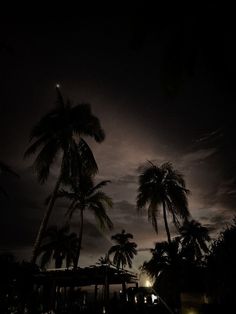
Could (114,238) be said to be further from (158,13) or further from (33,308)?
(158,13)

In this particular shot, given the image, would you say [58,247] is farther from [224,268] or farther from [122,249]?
[224,268]

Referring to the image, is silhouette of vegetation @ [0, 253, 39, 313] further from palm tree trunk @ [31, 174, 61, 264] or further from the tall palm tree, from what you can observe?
the tall palm tree

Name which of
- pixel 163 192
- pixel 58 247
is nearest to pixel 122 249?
pixel 58 247

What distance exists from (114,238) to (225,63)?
146ft

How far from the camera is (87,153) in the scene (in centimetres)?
1769

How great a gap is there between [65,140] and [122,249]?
3790cm

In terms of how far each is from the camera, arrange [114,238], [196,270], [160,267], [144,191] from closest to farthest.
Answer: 1. [196,270]
2. [160,267]
3. [144,191]
4. [114,238]

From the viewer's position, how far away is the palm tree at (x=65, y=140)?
1741 centimetres

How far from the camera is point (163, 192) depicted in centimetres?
2203

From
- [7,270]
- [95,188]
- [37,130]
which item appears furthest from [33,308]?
[95,188]

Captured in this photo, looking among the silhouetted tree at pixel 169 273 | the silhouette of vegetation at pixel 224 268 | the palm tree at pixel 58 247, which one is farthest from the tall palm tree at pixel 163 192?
the palm tree at pixel 58 247

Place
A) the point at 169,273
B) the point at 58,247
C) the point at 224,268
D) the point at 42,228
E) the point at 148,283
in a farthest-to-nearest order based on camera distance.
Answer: the point at 58,247 < the point at 148,283 < the point at 169,273 < the point at 42,228 < the point at 224,268

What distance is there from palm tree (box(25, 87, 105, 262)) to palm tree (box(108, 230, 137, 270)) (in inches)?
1413

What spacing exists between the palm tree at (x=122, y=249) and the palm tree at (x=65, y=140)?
1413 inches
